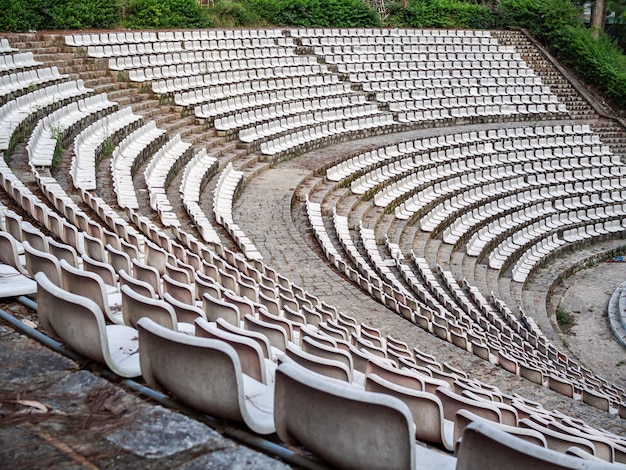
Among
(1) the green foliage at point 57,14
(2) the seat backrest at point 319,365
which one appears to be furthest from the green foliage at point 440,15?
(2) the seat backrest at point 319,365

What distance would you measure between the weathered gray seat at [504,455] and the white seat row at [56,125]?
962 cm

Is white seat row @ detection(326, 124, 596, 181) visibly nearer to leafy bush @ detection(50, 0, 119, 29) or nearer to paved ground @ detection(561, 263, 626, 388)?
paved ground @ detection(561, 263, 626, 388)

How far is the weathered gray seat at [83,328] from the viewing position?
2928 mm

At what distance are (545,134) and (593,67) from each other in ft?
22.3

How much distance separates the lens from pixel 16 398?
2.68 meters

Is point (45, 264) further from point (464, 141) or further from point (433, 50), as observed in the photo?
point (433, 50)

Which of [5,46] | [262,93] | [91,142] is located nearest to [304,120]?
[262,93]

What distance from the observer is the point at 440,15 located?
101ft

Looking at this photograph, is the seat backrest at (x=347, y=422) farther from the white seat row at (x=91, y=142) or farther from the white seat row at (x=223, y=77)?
the white seat row at (x=223, y=77)

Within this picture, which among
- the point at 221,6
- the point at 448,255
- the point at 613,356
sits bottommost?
the point at 613,356

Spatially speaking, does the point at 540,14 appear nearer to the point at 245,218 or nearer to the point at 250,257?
the point at 245,218

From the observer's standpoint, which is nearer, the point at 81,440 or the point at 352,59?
the point at 81,440

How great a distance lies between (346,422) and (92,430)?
0.90m

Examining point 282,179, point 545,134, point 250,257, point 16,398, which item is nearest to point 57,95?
point 282,179
